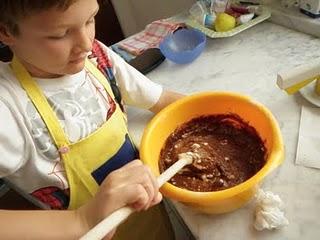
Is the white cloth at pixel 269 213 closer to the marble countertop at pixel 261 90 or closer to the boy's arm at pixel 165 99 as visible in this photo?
the marble countertop at pixel 261 90

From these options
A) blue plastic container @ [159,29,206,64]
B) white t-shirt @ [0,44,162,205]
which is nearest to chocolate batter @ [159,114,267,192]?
white t-shirt @ [0,44,162,205]

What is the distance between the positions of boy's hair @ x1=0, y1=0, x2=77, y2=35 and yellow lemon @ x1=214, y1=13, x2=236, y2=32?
487mm

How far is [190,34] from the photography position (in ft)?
3.13

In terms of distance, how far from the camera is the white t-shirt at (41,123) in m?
0.57

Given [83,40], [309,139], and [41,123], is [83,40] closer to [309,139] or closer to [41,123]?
[41,123]

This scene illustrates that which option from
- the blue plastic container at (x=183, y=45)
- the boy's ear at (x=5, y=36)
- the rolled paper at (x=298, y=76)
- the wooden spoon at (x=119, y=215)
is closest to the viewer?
the wooden spoon at (x=119, y=215)

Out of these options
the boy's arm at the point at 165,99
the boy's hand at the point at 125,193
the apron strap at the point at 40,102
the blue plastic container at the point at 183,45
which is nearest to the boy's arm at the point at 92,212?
the boy's hand at the point at 125,193

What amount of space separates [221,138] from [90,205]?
0.82ft

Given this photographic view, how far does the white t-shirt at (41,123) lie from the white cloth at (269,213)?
0.92 feet

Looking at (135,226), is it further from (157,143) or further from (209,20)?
(209,20)

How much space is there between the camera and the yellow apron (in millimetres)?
603

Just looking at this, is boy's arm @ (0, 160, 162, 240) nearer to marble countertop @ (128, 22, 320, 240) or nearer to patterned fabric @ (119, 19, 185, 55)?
marble countertop @ (128, 22, 320, 240)

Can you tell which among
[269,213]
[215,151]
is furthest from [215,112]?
[269,213]

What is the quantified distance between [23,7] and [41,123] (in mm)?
169
